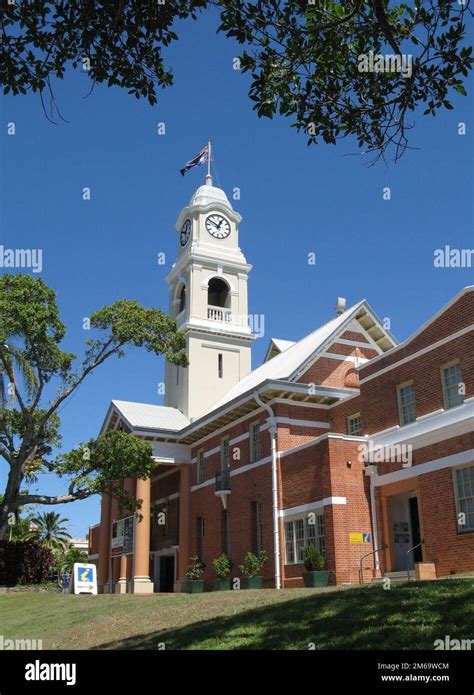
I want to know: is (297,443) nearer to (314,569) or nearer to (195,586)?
(314,569)

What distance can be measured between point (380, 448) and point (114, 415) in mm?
20267

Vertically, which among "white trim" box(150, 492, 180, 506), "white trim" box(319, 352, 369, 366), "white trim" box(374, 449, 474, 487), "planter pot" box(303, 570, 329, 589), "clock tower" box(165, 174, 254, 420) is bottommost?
"planter pot" box(303, 570, 329, 589)

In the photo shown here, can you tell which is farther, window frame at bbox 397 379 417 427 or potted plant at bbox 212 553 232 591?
potted plant at bbox 212 553 232 591

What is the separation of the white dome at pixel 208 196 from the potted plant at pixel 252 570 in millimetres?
25545

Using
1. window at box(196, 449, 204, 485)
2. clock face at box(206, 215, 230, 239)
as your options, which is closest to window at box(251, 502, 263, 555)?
window at box(196, 449, 204, 485)

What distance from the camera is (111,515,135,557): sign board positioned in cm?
3378

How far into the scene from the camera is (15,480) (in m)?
30.7

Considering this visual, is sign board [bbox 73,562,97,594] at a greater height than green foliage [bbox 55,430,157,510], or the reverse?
green foliage [bbox 55,430,157,510]

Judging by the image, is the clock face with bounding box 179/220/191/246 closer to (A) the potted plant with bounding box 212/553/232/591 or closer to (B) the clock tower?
(B) the clock tower

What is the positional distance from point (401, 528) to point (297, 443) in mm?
6250

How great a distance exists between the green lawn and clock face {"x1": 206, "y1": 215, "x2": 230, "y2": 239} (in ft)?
94.3

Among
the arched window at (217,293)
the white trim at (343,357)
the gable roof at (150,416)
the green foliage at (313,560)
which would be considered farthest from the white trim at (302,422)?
the arched window at (217,293)
